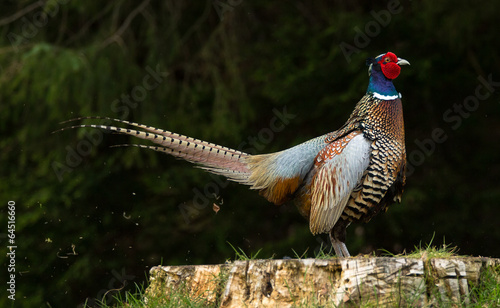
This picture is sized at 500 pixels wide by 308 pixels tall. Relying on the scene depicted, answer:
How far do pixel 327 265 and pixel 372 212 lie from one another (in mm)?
1216

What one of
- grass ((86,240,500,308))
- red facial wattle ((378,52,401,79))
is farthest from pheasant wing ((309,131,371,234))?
grass ((86,240,500,308))

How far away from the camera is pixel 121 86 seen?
26.7ft

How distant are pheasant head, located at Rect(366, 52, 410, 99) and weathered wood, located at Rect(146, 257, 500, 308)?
5.14 ft

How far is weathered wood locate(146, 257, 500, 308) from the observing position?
375 centimetres

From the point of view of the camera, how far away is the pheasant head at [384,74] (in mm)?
5016

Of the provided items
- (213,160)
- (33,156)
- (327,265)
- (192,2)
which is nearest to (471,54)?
(192,2)

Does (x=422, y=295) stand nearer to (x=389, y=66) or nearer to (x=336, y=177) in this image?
(x=336, y=177)

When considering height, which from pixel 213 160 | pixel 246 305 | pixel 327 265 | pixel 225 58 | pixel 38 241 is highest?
pixel 225 58

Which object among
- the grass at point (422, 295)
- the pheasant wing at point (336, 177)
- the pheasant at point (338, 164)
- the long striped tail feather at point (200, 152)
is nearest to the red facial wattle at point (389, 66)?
the pheasant at point (338, 164)

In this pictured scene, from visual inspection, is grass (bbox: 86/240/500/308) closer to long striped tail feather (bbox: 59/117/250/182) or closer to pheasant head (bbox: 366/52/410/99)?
long striped tail feather (bbox: 59/117/250/182)

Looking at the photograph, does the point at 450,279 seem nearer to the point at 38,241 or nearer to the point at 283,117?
the point at 283,117

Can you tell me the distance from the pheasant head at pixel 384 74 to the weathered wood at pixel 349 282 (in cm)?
157

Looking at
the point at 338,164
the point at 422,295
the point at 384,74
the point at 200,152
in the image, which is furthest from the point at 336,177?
the point at 422,295

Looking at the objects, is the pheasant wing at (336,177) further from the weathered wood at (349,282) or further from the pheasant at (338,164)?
the weathered wood at (349,282)
